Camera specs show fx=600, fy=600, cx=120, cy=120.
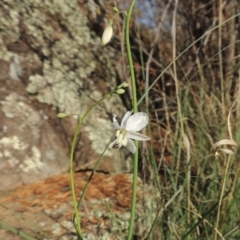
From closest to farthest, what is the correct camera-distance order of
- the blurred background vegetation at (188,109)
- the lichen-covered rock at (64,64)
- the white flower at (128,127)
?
the white flower at (128,127) < the blurred background vegetation at (188,109) < the lichen-covered rock at (64,64)

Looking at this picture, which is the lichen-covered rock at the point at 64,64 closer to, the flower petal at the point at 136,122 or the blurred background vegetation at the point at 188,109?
the blurred background vegetation at the point at 188,109

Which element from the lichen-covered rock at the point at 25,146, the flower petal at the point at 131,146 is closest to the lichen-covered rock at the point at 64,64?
the lichen-covered rock at the point at 25,146

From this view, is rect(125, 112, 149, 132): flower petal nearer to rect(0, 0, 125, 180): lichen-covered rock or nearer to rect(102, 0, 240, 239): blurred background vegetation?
rect(102, 0, 240, 239): blurred background vegetation

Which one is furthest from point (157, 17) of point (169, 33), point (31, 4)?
point (31, 4)

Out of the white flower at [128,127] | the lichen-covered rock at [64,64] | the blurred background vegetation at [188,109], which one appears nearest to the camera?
the white flower at [128,127]

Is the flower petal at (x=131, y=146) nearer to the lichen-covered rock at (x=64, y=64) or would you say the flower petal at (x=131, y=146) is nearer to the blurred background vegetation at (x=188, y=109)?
the blurred background vegetation at (x=188, y=109)

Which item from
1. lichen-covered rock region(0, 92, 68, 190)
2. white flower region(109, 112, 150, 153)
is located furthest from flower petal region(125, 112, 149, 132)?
lichen-covered rock region(0, 92, 68, 190)

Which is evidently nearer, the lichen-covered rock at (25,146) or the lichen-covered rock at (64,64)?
the lichen-covered rock at (25,146)

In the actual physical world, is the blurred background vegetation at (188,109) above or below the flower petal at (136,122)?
above

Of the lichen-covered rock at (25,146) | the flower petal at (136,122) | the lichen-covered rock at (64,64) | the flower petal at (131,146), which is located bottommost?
the flower petal at (131,146)
